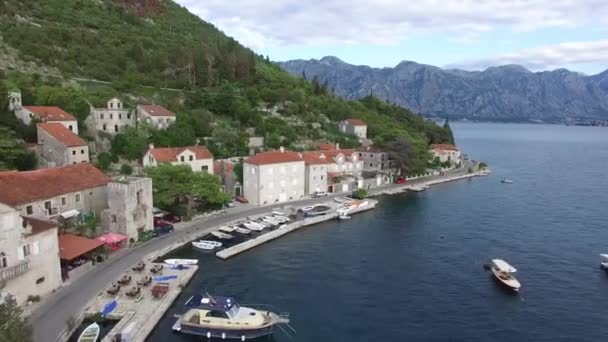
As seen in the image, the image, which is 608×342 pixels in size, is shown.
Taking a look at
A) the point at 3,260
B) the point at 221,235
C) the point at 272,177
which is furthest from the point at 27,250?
the point at 272,177

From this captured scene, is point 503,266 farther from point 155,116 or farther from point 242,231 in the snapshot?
point 155,116

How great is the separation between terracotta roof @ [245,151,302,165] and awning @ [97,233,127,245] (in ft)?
77.5

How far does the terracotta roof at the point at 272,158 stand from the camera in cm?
6091

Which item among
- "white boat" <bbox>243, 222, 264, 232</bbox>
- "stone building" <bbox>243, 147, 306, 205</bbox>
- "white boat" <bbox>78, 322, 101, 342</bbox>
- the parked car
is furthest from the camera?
the parked car

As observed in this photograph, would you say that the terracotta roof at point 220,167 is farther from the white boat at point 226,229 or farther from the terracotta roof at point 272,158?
the white boat at point 226,229

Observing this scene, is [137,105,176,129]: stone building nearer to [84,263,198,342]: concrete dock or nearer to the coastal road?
A: the coastal road

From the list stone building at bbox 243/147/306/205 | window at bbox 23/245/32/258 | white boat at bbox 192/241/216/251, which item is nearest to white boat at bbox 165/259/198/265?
white boat at bbox 192/241/216/251

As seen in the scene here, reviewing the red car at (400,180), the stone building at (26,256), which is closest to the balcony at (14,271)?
the stone building at (26,256)

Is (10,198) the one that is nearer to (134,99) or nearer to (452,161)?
(134,99)

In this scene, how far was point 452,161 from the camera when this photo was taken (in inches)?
4250

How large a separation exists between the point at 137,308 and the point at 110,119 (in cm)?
4381

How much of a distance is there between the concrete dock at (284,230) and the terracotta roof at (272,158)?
9.80 meters

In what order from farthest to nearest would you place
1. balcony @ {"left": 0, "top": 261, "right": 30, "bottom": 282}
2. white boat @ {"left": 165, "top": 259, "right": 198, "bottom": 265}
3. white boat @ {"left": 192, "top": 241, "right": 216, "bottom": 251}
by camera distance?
white boat @ {"left": 192, "top": 241, "right": 216, "bottom": 251} → white boat @ {"left": 165, "top": 259, "right": 198, "bottom": 265} → balcony @ {"left": 0, "top": 261, "right": 30, "bottom": 282}

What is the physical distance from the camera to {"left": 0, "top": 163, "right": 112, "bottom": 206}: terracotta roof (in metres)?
36.7
